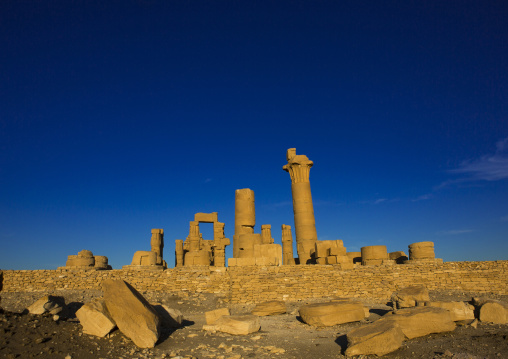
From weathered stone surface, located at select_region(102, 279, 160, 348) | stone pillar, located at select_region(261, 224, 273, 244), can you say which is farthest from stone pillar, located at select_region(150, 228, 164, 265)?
weathered stone surface, located at select_region(102, 279, 160, 348)

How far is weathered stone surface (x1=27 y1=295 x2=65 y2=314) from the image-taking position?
847 cm

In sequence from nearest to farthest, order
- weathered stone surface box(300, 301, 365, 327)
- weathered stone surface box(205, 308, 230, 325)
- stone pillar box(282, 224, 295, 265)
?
weathered stone surface box(300, 301, 365, 327), weathered stone surface box(205, 308, 230, 325), stone pillar box(282, 224, 295, 265)

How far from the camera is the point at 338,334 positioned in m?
8.95

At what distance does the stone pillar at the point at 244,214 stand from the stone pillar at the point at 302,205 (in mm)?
3145

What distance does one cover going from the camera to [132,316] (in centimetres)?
770

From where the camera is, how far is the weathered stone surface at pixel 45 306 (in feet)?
27.8

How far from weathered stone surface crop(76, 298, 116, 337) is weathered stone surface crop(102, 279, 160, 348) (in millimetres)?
137

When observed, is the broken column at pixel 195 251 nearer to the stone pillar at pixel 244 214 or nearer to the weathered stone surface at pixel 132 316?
the stone pillar at pixel 244 214

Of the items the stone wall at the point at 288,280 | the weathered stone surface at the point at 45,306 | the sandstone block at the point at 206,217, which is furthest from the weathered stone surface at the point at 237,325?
the sandstone block at the point at 206,217

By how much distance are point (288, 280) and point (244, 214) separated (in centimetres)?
724

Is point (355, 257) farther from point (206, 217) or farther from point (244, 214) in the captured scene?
point (206, 217)

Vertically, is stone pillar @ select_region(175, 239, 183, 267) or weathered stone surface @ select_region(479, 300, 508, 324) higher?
stone pillar @ select_region(175, 239, 183, 267)

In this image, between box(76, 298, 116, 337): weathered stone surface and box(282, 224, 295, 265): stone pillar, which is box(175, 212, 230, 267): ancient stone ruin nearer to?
box(282, 224, 295, 265): stone pillar

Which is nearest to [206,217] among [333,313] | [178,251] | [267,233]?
[178,251]
